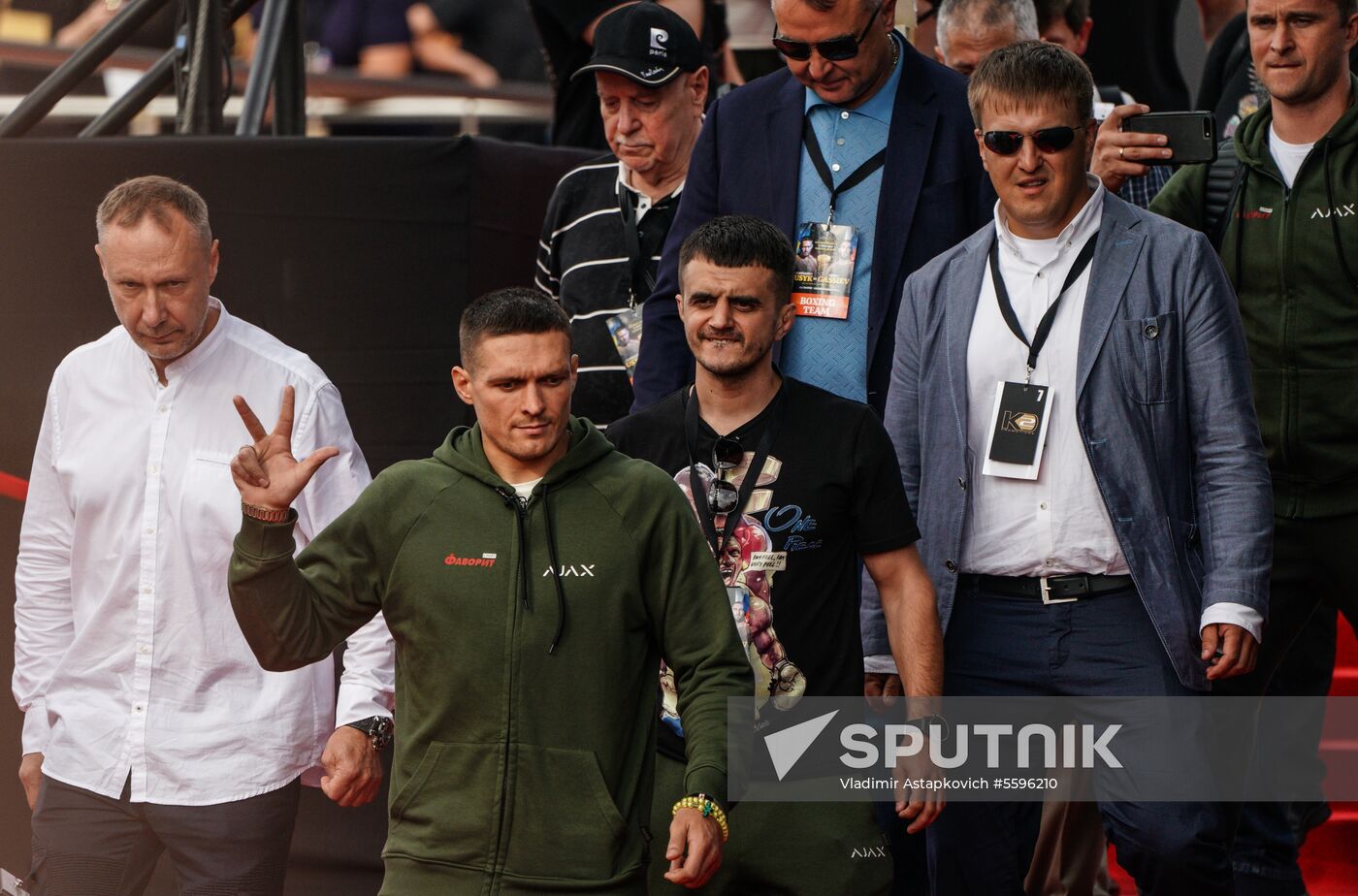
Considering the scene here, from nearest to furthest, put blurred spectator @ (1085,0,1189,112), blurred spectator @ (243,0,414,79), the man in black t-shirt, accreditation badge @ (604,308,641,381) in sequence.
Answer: the man in black t-shirt < accreditation badge @ (604,308,641,381) < blurred spectator @ (1085,0,1189,112) < blurred spectator @ (243,0,414,79)

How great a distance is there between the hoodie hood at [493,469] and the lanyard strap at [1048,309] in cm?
102

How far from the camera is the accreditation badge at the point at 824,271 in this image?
4.40 m

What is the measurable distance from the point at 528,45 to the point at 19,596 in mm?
5014

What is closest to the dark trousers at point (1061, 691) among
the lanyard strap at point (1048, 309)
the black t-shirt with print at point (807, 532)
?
the black t-shirt with print at point (807, 532)

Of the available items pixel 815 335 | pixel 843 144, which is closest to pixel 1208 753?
pixel 815 335

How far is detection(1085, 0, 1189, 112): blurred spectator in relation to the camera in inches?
267

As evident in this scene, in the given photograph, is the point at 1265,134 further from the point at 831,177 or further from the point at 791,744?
the point at 791,744

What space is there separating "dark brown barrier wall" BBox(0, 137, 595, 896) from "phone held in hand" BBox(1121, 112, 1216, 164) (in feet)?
6.74

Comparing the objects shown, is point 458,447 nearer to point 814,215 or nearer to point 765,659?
point 765,659

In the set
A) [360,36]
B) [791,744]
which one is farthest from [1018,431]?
[360,36]

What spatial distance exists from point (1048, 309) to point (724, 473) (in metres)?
0.80

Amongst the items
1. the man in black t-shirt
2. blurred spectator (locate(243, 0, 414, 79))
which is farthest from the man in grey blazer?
blurred spectator (locate(243, 0, 414, 79))

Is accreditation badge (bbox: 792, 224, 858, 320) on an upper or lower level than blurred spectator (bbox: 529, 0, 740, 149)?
lower

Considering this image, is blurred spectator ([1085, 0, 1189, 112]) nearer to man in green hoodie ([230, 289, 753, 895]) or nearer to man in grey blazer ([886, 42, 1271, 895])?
man in grey blazer ([886, 42, 1271, 895])
